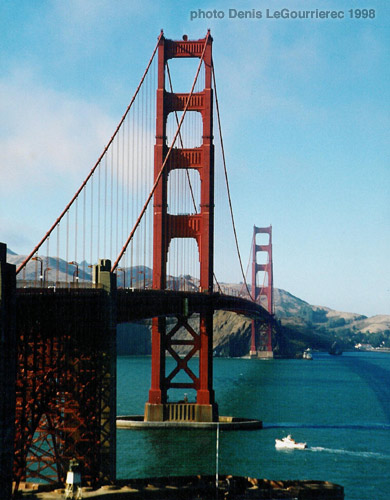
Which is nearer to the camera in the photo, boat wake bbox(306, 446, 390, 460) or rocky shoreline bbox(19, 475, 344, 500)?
rocky shoreline bbox(19, 475, 344, 500)

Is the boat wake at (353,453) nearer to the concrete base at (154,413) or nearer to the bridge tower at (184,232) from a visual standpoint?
the bridge tower at (184,232)

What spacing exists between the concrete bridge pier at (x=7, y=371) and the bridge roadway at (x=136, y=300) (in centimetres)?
193

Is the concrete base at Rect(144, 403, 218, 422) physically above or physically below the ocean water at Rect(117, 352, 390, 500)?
above

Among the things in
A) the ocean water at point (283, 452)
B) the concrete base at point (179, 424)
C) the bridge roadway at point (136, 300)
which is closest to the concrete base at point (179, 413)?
the concrete base at point (179, 424)

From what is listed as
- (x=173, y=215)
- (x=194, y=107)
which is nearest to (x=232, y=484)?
(x=173, y=215)

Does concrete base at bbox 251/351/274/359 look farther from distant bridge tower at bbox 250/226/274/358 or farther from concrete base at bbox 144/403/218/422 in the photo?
concrete base at bbox 144/403/218/422

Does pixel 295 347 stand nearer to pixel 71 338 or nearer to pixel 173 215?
pixel 173 215

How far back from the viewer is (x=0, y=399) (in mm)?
19422

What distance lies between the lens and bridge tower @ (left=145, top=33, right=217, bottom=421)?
50188mm

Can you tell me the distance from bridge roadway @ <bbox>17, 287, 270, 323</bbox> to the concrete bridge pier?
1.93 m

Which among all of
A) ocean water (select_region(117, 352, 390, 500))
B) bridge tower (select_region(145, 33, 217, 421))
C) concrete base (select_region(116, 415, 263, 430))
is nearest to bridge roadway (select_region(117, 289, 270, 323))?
bridge tower (select_region(145, 33, 217, 421))

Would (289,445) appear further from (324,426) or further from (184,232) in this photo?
(184,232)

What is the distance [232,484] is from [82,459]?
551 centimetres

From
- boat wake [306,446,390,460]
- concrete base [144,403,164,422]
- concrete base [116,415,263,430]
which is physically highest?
concrete base [144,403,164,422]
